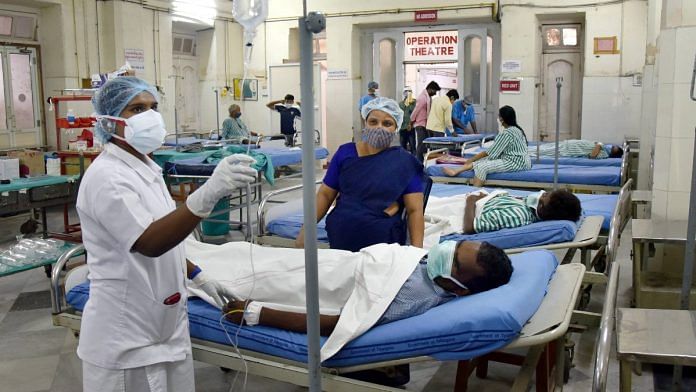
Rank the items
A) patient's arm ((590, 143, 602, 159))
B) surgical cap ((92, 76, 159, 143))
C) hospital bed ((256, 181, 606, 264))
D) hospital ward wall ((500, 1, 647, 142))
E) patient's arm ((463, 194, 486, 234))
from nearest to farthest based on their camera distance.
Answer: surgical cap ((92, 76, 159, 143)) → hospital bed ((256, 181, 606, 264)) → patient's arm ((463, 194, 486, 234)) → patient's arm ((590, 143, 602, 159)) → hospital ward wall ((500, 1, 647, 142))

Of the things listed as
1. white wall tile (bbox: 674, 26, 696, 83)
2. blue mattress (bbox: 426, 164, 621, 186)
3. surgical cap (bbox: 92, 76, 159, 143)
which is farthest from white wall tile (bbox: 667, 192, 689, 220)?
surgical cap (bbox: 92, 76, 159, 143)

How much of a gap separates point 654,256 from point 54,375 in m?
3.81

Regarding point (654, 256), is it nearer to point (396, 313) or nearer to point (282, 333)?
point (396, 313)

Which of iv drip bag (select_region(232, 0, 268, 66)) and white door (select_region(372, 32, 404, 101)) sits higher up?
white door (select_region(372, 32, 404, 101))

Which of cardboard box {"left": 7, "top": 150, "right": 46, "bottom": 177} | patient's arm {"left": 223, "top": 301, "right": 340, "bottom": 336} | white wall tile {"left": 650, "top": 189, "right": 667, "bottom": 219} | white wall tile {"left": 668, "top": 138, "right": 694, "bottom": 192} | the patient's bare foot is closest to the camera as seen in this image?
patient's arm {"left": 223, "top": 301, "right": 340, "bottom": 336}

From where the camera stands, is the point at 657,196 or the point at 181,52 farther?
the point at 181,52

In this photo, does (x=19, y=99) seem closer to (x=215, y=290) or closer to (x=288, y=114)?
(x=288, y=114)

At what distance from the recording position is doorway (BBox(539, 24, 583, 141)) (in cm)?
1128

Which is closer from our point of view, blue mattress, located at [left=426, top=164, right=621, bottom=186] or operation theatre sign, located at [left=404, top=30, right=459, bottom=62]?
blue mattress, located at [left=426, top=164, right=621, bottom=186]

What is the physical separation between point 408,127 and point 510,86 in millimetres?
2000

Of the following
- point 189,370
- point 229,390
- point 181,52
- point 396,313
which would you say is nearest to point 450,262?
point 396,313

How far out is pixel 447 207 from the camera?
4.70m

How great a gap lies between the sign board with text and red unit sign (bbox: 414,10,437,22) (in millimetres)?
1847

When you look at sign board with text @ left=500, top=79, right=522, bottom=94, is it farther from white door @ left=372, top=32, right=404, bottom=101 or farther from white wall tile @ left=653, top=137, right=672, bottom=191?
white wall tile @ left=653, top=137, right=672, bottom=191
